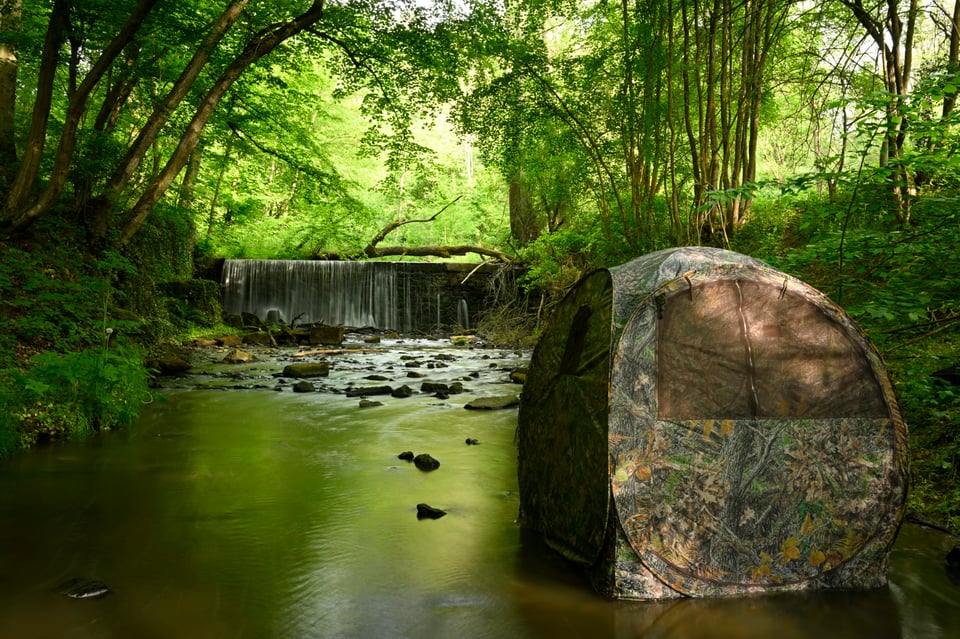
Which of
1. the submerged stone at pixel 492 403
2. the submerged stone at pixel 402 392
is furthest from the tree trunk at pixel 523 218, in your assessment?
the submerged stone at pixel 492 403

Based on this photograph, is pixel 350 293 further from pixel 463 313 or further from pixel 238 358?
pixel 238 358

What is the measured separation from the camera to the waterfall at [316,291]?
19.0 metres

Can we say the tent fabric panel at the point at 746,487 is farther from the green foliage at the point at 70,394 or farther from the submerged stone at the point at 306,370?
the submerged stone at the point at 306,370

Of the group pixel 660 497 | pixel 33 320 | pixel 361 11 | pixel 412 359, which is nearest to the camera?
pixel 660 497

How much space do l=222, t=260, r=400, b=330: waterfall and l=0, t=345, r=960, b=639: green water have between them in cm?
1362

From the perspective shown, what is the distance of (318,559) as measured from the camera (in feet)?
11.0

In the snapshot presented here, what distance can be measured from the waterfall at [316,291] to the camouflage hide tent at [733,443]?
17.3m

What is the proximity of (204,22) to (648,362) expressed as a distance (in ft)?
37.5

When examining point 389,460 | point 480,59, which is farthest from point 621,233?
point 389,460

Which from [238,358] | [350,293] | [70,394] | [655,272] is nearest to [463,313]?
[350,293]

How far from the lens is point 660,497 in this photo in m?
2.77

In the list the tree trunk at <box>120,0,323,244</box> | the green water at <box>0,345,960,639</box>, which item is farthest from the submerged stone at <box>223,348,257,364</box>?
the green water at <box>0,345,960,639</box>

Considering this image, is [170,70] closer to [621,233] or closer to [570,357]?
[621,233]

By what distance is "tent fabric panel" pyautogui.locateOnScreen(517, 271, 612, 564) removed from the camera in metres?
2.91
